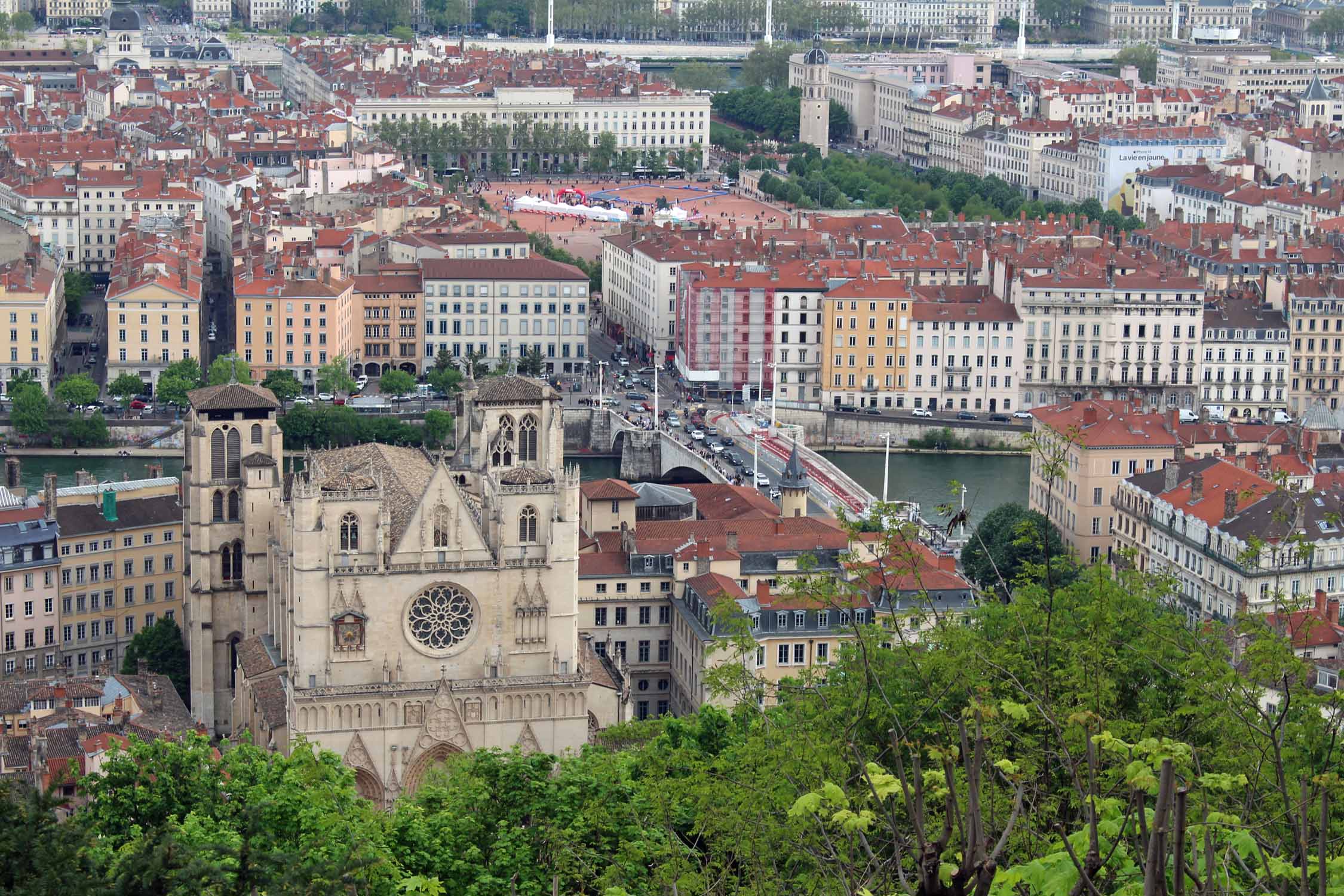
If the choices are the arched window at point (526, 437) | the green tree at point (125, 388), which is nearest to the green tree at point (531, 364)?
the green tree at point (125, 388)

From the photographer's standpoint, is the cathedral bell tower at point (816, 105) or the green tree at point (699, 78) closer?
the cathedral bell tower at point (816, 105)

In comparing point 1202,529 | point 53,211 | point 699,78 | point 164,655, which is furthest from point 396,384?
point 699,78

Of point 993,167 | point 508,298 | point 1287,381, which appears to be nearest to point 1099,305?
point 1287,381

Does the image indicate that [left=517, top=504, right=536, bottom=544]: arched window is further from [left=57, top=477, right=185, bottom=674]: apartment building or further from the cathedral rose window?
[left=57, top=477, right=185, bottom=674]: apartment building

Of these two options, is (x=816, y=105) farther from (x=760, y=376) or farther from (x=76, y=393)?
(x=76, y=393)

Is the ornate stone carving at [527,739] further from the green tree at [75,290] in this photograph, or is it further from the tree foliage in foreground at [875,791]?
the green tree at [75,290]

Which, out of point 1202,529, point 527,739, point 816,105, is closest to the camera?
point 527,739

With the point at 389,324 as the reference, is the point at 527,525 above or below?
above

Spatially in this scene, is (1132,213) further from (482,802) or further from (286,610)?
(482,802)
